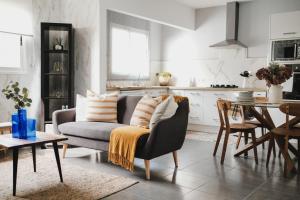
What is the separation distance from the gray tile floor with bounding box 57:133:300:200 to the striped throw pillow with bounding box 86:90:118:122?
543 mm

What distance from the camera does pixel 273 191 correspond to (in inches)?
121

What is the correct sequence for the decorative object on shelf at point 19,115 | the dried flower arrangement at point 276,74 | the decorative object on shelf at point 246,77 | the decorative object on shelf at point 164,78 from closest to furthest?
the decorative object on shelf at point 19,115
the dried flower arrangement at point 276,74
the decorative object on shelf at point 246,77
the decorative object on shelf at point 164,78

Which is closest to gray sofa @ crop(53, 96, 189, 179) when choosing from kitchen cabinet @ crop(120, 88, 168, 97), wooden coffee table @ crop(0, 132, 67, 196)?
wooden coffee table @ crop(0, 132, 67, 196)

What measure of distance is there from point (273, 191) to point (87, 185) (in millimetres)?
1840

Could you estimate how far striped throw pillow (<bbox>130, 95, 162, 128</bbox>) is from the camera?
3908mm

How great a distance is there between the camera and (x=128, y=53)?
6.96m

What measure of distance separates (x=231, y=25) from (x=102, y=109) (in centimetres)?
380

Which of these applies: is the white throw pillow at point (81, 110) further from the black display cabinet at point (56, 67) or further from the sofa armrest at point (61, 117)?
the black display cabinet at point (56, 67)

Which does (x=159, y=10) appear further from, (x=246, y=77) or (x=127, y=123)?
(x=127, y=123)

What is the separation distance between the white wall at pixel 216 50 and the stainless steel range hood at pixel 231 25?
0.44 feet

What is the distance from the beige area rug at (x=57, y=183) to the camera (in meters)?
2.86

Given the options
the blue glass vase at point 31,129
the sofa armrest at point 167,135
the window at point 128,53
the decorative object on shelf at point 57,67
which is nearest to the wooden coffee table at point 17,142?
the blue glass vase at point 31,129

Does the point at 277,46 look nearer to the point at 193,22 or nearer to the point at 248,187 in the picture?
the point at 193,22

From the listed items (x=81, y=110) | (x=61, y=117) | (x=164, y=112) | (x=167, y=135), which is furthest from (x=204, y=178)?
(x=61, y=117)
